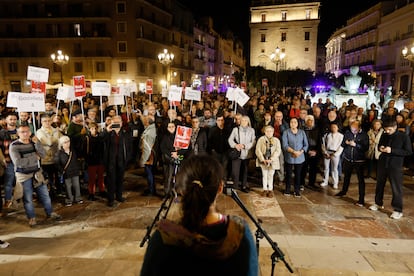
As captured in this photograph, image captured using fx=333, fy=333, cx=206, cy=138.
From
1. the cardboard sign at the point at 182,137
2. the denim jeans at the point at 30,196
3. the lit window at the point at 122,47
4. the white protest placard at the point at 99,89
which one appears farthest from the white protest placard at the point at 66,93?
the lit window at the point at 122,47

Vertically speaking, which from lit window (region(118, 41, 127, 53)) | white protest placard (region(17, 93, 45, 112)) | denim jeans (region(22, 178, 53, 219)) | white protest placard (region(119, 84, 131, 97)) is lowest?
denim jeans (region(22, 178, 53, 219))

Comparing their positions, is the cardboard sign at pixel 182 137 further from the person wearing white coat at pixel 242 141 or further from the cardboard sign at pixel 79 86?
the cardboard sign at pixel 79 86

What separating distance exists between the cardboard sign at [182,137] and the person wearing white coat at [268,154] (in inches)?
70.8

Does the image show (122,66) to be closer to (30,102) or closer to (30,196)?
(30,102)

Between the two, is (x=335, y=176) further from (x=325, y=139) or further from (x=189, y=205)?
(x=189, y=205)

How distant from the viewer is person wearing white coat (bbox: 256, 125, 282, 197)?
7.72m

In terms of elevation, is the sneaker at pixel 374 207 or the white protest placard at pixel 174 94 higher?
the white protest placard at pixel 174 94

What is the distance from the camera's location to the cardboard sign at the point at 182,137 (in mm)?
7047

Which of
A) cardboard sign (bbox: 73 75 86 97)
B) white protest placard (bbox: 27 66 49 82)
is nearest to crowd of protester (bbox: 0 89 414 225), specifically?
cardboard sign (bbox: 73 75 86 97)

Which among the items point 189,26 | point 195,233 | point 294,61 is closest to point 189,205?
point 195,233

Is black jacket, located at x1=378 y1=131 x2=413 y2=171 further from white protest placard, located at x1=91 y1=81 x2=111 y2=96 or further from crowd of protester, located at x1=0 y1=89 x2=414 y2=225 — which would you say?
white protest placard, located at x1=91 y1=81 x2=111 y2=96

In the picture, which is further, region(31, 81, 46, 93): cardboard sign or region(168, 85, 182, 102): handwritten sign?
region(168, 85, 182, 102): handwritten sign

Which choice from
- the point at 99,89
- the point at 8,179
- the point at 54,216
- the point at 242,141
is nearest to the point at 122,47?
the point at 99,89

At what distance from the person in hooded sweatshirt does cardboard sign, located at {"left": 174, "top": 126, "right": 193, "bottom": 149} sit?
513 cm
